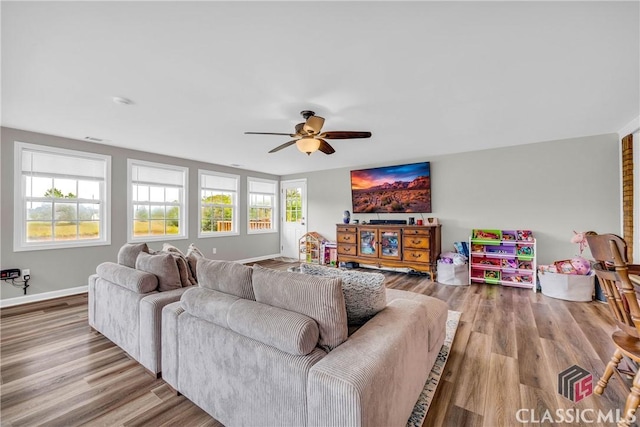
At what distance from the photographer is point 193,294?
5.57ft

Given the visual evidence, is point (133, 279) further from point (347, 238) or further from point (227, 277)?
point (347, 238)

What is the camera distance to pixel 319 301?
1.25 metres

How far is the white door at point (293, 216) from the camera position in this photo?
22.6ft

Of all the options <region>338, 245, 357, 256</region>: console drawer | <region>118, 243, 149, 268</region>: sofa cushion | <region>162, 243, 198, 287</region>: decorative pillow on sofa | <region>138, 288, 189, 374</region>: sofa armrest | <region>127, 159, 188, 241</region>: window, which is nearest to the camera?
<region>138, 288, 189, 374</region>: sofa armrest

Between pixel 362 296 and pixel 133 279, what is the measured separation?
1831mm

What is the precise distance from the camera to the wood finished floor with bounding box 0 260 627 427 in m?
1.57

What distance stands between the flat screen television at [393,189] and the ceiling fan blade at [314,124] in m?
3.03

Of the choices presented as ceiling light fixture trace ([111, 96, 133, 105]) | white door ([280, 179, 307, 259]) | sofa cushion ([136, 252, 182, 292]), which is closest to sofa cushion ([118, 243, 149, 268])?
sofa cushion ([136, 252, 182, 292])

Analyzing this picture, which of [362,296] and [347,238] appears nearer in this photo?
[362,296]

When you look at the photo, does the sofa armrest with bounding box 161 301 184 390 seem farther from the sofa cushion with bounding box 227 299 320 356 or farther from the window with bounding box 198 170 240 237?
the window with bounding box 198 170 240 237

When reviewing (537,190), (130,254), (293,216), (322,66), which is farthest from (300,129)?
(293,216)

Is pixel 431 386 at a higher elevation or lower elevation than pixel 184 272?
lower

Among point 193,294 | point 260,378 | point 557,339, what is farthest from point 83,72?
point 557,339

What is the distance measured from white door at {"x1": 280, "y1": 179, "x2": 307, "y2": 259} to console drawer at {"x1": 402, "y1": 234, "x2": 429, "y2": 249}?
9.36ft
